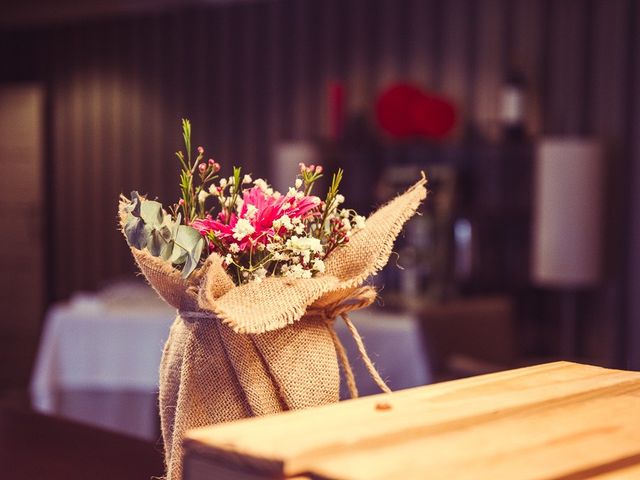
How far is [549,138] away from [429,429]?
415 cm

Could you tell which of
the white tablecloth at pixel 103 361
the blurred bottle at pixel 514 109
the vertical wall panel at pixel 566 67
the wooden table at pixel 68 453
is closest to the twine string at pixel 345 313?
the wooden table at pixel 68 453

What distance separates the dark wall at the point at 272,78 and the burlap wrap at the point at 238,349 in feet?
13.4

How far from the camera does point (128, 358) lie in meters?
4.25

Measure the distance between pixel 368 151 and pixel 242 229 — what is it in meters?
4.43

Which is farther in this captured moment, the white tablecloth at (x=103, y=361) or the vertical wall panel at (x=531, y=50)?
the vertical wall panel at (x=531, y=50)

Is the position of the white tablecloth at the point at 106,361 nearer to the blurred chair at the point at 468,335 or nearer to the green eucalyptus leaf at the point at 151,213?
the blurred chair at the point at 468,335

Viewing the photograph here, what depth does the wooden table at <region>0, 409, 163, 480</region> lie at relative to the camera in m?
1.43

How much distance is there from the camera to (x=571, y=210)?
469 cm

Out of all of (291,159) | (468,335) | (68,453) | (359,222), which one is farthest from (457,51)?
(359,222)

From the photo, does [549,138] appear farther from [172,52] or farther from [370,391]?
[172,52]

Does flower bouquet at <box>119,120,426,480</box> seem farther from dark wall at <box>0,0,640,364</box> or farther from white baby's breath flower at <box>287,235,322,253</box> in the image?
dark wall at <box>0,0,640,364</box>

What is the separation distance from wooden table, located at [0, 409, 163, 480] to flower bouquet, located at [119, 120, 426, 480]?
33 cm

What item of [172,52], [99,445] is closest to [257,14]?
[172,52]

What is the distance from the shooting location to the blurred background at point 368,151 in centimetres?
429
